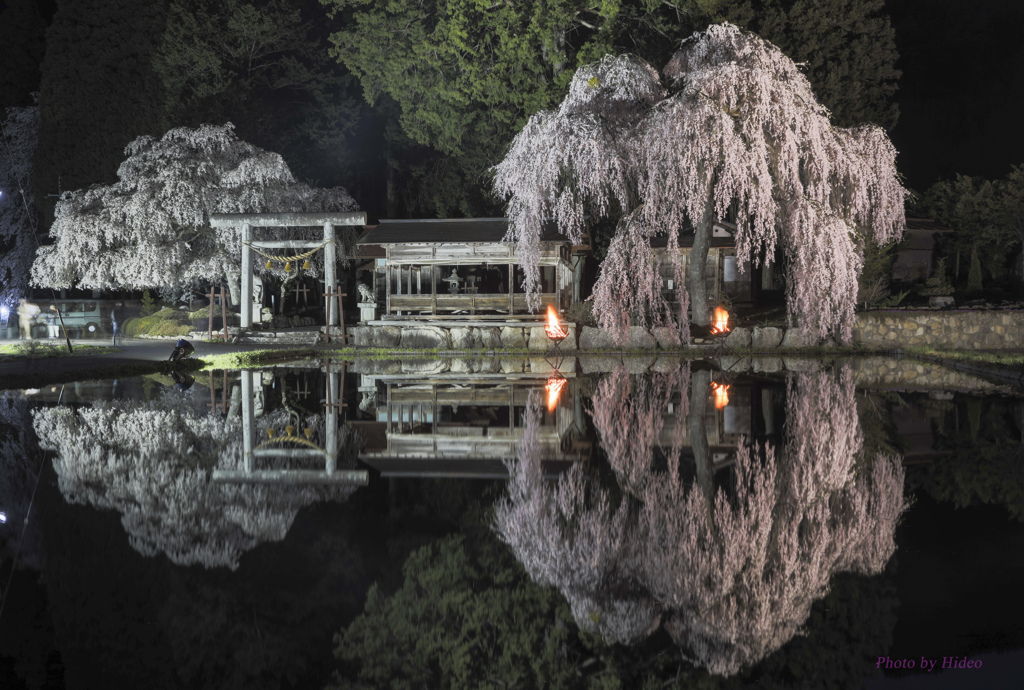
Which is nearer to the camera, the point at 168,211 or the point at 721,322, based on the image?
the point at 721,322

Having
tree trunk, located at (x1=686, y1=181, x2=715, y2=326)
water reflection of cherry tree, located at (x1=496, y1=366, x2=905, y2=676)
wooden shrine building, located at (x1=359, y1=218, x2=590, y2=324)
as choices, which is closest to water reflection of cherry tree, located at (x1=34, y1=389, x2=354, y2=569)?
water reflection of cherry tree, located at (x1=496, y1=366, x2=905, y2=676)

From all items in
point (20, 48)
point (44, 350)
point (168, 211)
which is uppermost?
point (20, 48)

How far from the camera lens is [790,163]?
20781 mm

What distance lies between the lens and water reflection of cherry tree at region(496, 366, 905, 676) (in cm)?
487

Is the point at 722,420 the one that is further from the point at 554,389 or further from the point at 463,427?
the point at 554,389

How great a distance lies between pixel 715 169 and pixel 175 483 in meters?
17.7

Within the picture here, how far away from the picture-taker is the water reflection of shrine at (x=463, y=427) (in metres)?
9.41

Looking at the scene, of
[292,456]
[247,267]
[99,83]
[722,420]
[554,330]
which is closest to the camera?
[292,456]

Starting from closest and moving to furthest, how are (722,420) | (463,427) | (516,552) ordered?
(516,552) → (722,420) → (463,427)

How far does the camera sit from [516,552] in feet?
19.9

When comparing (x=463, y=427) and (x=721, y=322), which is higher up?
(x=721, y=322)

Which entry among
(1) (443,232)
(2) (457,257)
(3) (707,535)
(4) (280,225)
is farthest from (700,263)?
(3) (707,535)

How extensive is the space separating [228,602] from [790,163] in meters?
18.9

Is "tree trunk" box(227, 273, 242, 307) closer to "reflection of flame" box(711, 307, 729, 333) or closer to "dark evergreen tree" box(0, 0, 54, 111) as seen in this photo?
"reflection of flame" box(711, 307, 729, 333)
